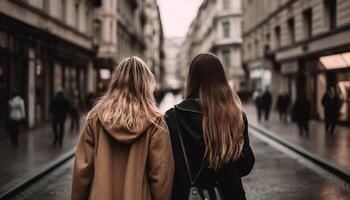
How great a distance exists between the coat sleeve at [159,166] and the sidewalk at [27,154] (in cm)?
549

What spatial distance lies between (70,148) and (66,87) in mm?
13595

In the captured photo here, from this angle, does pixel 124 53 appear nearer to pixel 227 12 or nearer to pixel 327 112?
pixel 227 12

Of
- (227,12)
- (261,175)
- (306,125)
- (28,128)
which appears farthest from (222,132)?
(227,12)

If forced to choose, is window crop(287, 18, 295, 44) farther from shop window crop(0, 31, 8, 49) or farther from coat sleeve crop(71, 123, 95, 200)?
coat sleeve crop(71, 123, 95, 200)

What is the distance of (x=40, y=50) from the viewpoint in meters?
21.2

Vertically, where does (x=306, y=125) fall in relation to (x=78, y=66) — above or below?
below

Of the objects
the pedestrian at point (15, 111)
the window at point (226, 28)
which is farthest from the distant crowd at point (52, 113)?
the window at point (226, 28)

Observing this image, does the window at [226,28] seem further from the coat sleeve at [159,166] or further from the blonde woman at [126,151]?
the coat sleeve at [159,166]

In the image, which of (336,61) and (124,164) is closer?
(124,164)

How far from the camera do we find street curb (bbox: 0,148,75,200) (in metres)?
7.76

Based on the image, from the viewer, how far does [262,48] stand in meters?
37.8

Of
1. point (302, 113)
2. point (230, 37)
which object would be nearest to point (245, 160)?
point (302, 113)

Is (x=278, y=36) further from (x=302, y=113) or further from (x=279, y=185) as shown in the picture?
(x=279, y=185)

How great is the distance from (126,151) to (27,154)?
31.7ft
